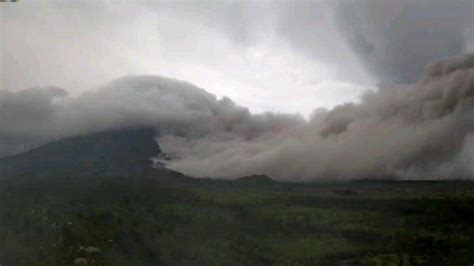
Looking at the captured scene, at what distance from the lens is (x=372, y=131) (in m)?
24.3

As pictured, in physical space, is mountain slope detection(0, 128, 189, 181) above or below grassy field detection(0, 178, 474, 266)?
above

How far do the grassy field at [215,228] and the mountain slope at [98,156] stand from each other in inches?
30.1

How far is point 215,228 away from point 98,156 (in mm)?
7582

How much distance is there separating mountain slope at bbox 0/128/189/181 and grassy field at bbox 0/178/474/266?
30.1 inches

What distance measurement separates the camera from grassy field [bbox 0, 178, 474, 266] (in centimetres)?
2512

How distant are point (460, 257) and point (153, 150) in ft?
49.1

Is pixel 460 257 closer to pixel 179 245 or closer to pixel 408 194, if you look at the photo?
pixel 408 194

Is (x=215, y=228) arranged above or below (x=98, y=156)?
below

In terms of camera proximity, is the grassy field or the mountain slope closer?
the grassy field

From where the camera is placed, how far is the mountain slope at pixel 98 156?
2550 cm

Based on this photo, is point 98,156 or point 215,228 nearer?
point 215,228

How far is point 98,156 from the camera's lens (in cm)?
3123

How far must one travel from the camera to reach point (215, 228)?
29500mm

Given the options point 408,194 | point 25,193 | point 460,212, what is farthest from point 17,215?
point 460,212
